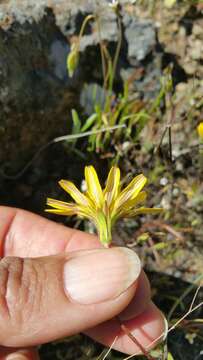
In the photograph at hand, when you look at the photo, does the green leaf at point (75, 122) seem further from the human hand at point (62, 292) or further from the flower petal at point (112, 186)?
the human hand at point (62, 292)

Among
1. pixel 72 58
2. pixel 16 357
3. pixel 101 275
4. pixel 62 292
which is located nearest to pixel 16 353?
pixel 16 357

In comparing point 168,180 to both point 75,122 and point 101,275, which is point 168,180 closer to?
point 75,122

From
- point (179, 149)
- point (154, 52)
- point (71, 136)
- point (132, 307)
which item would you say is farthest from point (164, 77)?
point (132, 307)

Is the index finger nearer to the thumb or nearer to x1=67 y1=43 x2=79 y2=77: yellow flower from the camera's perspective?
the thumb

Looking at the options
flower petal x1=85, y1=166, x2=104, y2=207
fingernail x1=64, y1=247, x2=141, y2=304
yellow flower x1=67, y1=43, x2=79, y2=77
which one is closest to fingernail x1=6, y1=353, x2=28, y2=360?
fingernail x1=64, y1=247, x2=141, y2=304

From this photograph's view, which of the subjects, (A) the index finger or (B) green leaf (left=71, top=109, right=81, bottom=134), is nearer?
(A) the index finger

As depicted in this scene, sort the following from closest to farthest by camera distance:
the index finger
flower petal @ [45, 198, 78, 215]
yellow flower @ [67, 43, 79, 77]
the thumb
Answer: the thumb, flower petal @ [45, 198, 78, 215], the index finger, yellow flower @ [67, 43, 79, 77]

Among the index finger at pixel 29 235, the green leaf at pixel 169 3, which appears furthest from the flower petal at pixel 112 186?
the green leaf at pixel 169 3

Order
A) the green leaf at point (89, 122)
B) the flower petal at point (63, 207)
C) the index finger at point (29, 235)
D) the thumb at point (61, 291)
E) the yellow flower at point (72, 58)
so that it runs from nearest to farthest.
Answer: the thumb at point (61, 291) → the flower petal at point (63, 207) → the index finger at point (29, 235) → the yellow flower at point (72, 58) → the green leaf at point (89, 122)
